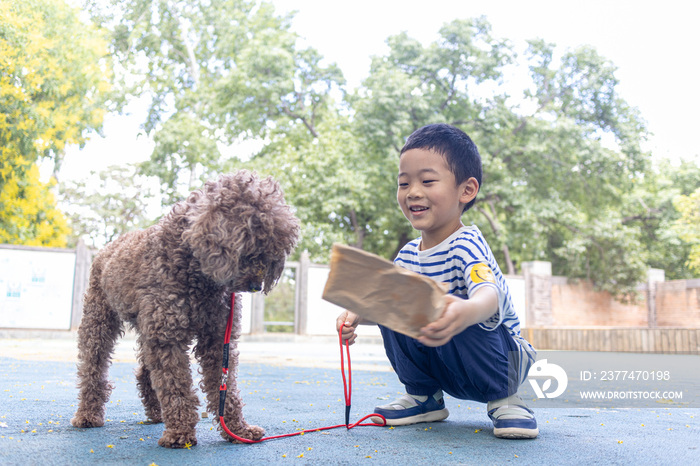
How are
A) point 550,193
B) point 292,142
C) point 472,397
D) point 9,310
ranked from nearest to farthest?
point 472,397 → point 9,310 → point 550,193 → point 292,142

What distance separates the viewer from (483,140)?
19.0 metres

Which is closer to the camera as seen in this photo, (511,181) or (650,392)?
(650,392)

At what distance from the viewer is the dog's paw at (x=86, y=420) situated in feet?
8.80

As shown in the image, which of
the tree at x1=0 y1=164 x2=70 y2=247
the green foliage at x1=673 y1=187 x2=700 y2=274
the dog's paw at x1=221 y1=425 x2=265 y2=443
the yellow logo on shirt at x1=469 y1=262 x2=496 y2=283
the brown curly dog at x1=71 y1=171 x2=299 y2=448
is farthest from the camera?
the green foliage at x1=673 y1=187 x2=700 y2=274

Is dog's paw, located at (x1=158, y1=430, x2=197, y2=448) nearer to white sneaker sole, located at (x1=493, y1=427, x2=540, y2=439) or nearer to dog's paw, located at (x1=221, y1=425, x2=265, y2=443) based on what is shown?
dog's paw, located at (x1=221, y1=425, x2=265, y2=443)

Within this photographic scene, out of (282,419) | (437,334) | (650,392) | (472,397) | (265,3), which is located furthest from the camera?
(265,3)

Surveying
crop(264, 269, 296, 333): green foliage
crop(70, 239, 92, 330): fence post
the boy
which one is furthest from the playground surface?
crop(264, 269, 296, 333): green foliage

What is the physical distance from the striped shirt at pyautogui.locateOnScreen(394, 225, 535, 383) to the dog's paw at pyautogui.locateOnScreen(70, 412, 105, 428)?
159 centimetres

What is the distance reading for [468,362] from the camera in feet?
8.33

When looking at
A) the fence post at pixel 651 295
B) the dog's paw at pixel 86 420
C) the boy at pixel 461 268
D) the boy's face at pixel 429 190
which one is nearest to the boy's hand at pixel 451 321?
the boy at pixel 461 268

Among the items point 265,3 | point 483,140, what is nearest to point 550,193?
point 483,140

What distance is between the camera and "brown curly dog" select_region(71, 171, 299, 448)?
86.3 inches

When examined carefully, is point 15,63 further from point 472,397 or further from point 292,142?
point 472,397

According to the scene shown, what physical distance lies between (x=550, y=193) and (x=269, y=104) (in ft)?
33.2
